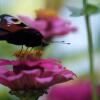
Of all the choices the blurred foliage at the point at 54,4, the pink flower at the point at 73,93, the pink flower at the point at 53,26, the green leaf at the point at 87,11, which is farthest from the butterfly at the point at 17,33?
the blurred foliage at the point at 54,4

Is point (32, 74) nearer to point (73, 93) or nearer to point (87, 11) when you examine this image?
point (87, 11)

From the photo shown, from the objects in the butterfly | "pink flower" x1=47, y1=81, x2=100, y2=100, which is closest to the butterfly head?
the butterfly

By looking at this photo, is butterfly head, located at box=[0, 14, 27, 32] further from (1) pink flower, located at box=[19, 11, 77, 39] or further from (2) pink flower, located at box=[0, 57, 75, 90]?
(1) pink flower, located at box=[19, 11, 77, 39]

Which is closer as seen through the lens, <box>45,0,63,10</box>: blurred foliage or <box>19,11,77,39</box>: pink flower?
<box>19,11,77,39</box>: pink flower

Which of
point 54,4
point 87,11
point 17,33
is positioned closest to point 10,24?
point 17,33

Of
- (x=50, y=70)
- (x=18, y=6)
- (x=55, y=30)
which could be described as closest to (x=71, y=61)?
(x=55, y=30)

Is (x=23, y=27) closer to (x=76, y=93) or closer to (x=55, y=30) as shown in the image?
(x=76, y=93)

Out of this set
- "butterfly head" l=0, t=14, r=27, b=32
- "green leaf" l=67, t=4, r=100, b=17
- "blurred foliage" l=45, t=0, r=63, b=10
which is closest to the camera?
"butterfly head" l=0, t=14, r=27, b=32
